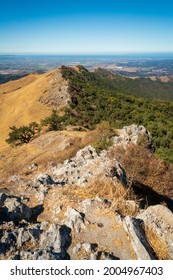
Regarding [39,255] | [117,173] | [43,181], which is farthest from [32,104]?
[39,255]

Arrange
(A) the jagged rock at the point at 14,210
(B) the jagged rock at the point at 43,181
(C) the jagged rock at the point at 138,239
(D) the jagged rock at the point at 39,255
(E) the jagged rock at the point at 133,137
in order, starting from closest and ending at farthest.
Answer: (D) the jagged rock at the point at 39,255 < (C) the jagged rock at the point at 138,239 < (A) the jagged rock at the point at 14,210 < (B) the jagged rock at the point at 43,181 < (E) the jagged rock at the point at 133,137

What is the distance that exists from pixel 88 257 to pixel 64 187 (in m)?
4.51

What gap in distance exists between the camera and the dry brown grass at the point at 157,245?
7156 mm

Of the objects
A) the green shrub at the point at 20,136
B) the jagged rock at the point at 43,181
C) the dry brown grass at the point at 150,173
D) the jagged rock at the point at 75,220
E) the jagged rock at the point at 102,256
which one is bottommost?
the green shrub at the point at 20,136

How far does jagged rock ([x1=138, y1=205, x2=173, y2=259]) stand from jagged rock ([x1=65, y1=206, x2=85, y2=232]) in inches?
84.0

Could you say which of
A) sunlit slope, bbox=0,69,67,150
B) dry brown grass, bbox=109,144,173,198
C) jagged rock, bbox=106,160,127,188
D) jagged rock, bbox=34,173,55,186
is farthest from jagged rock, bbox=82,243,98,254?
sunlit slope, bbox=0,69,67,150

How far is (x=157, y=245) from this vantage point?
24.5 feet

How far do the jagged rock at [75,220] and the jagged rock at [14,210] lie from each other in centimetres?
170

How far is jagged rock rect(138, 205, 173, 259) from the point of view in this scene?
7.59 metres

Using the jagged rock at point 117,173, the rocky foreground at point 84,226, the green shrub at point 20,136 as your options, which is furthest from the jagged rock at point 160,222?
the green shrub at point 20,136

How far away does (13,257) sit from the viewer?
256 inches

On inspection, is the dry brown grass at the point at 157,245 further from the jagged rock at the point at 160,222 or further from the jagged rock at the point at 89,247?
the jagged rock at the point at 89,247

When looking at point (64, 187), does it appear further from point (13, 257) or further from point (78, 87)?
point (78, 87)

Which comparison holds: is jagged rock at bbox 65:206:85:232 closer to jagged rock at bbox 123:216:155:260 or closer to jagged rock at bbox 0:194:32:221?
jagged rock at bbox 123:216:155:260
